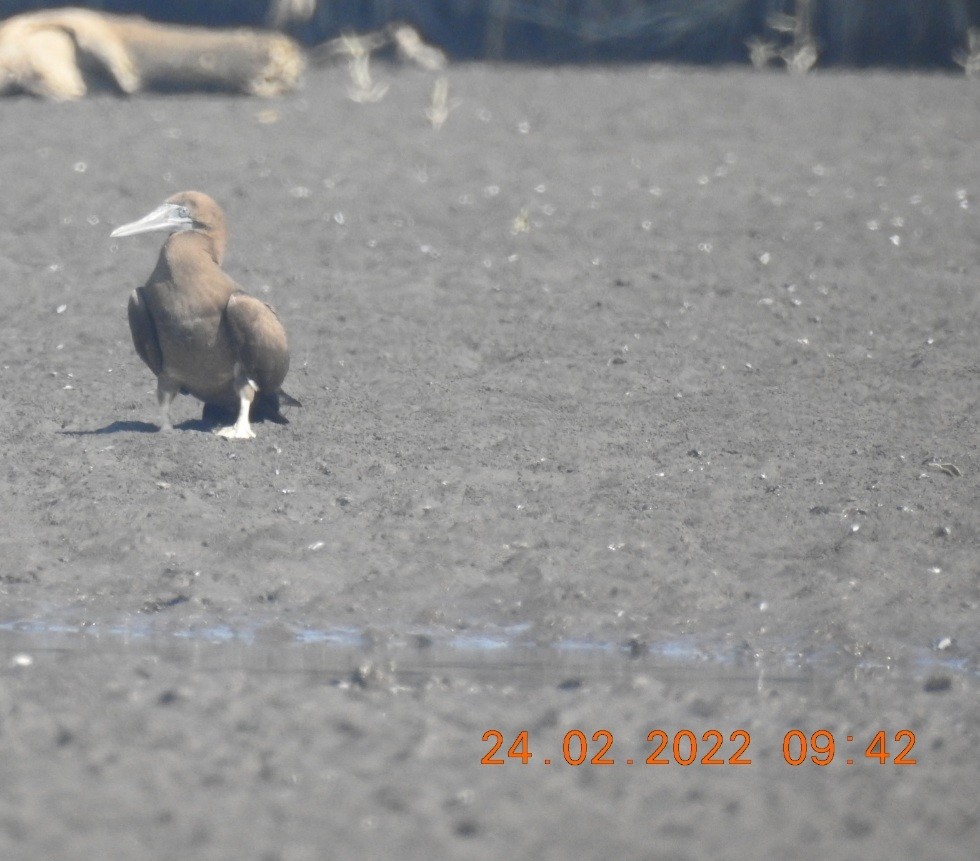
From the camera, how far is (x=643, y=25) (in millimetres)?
15578

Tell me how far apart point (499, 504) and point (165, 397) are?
1.54 metres

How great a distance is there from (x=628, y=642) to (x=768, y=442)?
191 centimetres

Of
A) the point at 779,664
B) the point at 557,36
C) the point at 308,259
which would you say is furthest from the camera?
the point at 557,36

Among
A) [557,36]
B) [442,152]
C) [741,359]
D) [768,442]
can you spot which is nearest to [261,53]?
[442,152]

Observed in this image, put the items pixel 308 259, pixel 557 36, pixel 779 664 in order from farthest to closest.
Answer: pixel 557 36 < pixel 308 259 < pixel 779 664

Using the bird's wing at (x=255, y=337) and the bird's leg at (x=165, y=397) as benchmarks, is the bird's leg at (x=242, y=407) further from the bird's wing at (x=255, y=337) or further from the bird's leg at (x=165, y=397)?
the bird's leg at (x=165, y=397)

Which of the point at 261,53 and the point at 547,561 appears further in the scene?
the point at 261,53

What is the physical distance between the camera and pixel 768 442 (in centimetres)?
699

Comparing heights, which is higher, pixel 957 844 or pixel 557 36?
pixel 557 36

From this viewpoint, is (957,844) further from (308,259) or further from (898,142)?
(898,142)

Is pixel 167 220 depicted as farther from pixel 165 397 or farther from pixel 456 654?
pixel 456 654

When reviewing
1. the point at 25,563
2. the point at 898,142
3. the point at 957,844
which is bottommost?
the point at 25,563

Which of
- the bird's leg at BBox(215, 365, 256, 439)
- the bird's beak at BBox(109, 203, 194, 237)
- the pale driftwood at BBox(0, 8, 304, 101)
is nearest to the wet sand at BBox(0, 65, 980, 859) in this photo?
the bird's leg at BBox(215, 365, 256, 439)
